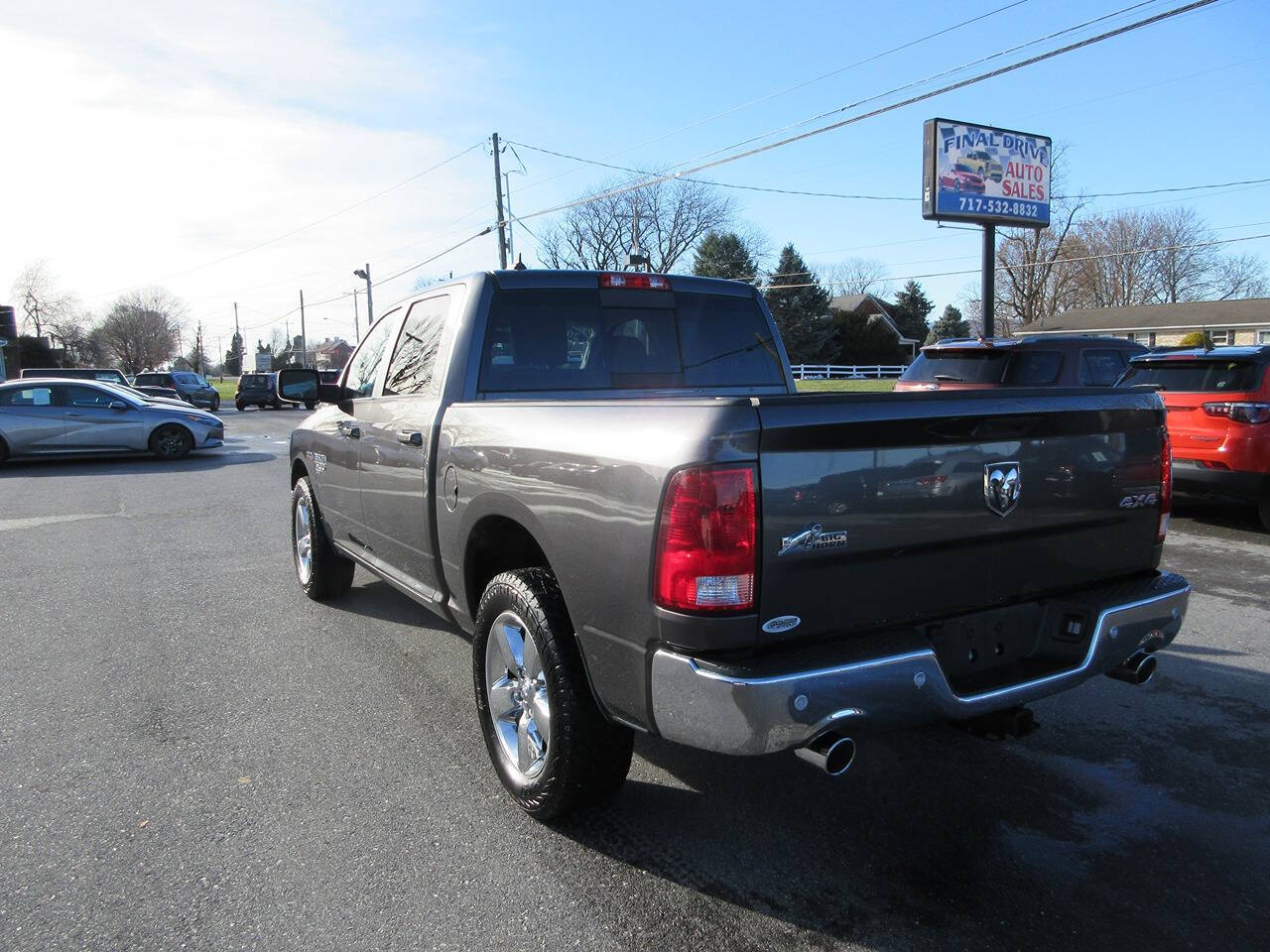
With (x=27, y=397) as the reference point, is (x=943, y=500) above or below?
below

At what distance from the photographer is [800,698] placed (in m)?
2.32

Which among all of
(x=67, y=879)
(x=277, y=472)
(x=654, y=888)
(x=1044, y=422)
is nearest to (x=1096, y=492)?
(x=1044, y=422)

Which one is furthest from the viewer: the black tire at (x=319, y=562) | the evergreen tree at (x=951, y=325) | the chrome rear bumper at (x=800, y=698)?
the evergreen tree at (x=951, y=325)

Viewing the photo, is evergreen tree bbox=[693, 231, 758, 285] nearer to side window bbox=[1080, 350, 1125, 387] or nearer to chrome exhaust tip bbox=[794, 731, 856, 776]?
side window bbox=[1080, 350, 1125, 387]

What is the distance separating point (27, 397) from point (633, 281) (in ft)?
50.6

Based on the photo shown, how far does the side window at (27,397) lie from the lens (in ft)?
50.7

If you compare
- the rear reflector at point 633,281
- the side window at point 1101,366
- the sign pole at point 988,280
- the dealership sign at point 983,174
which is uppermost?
the dealership sign at point 983,174

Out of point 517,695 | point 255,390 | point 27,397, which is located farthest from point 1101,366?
point 255,390

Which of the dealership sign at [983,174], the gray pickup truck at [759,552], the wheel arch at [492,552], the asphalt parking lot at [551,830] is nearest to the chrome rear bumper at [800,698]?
the gray pickup truck at [759,552]

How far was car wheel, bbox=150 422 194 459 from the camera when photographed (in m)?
16.3

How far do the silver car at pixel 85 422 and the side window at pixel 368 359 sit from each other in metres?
12.7

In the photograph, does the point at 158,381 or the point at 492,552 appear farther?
the point at 158,381

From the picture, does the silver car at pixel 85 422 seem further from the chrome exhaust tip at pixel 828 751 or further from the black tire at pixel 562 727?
the chrome exhaust tip at pixel 828 751

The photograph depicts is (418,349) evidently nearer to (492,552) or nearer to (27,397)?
(492,552)
